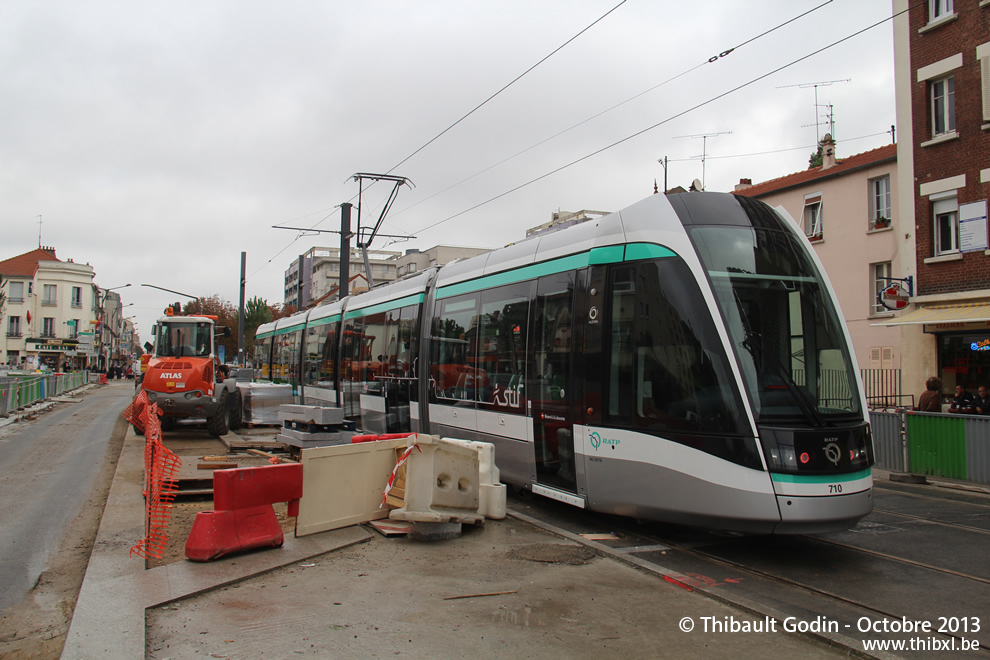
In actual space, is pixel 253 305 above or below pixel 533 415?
above

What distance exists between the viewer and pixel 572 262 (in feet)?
25.7

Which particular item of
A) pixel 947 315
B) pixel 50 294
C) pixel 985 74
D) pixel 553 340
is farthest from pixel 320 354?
pixel 50 294

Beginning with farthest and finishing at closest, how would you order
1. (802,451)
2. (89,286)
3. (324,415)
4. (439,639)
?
1. (89,286)
2. (324,415)
3. (802,451)
4. (439,639)

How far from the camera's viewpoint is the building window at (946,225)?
711 inches

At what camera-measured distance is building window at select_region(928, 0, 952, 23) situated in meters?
18.4

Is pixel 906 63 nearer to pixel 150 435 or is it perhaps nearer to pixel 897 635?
pixel 897 635

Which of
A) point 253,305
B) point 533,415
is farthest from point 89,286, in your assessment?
point 533,415

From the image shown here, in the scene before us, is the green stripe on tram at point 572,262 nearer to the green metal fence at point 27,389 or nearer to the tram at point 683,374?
the tram at point 683,374

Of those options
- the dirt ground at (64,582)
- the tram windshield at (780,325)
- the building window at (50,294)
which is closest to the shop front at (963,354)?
the tram windshield at (780,325)

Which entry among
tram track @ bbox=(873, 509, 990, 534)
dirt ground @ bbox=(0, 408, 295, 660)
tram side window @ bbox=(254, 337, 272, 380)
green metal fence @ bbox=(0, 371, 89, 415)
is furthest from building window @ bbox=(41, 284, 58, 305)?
tram track @ bbox=(873, 509, 990, 534)

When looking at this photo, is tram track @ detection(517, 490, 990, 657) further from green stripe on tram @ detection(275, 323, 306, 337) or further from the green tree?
the green tree

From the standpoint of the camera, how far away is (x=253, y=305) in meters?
65.1

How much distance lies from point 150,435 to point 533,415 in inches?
162

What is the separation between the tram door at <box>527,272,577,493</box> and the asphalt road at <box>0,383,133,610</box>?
4.91 metres
